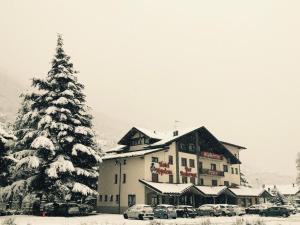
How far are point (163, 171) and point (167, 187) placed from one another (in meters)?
3.43

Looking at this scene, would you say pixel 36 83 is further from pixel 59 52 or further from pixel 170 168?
pixel 170 168

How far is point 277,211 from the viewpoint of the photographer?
46750 mm

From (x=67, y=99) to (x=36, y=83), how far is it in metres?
4.15

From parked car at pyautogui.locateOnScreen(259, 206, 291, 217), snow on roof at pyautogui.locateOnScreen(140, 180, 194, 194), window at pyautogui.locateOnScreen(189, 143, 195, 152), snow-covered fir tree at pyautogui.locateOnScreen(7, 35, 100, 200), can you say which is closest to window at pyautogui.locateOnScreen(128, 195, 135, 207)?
snow on roof at pyautogui.locateOnScreen(140, 180, 194, 194)

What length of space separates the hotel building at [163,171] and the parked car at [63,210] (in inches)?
338

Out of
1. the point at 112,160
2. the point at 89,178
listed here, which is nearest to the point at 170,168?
the point at 112,160

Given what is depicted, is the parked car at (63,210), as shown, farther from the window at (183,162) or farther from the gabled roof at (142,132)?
the window at (183,162)

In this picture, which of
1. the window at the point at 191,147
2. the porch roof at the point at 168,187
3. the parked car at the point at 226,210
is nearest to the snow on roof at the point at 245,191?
the window at the point at 191,147

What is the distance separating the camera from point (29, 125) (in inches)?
1801

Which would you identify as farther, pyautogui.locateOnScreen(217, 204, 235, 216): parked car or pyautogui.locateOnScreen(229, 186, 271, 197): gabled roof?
pyautogui.locateOnScreen(229, 186, 271, 197): gabled roof

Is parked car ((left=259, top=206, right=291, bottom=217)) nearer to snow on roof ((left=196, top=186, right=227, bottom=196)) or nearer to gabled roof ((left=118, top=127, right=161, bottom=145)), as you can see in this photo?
snow on roof ((left=196, top=186, right=227, bottom=196))

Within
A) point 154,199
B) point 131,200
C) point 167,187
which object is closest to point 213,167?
point 167,187

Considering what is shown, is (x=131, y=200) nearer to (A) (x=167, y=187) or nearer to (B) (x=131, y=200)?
(B) (x=131, y=200)

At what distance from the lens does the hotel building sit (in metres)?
50.8
